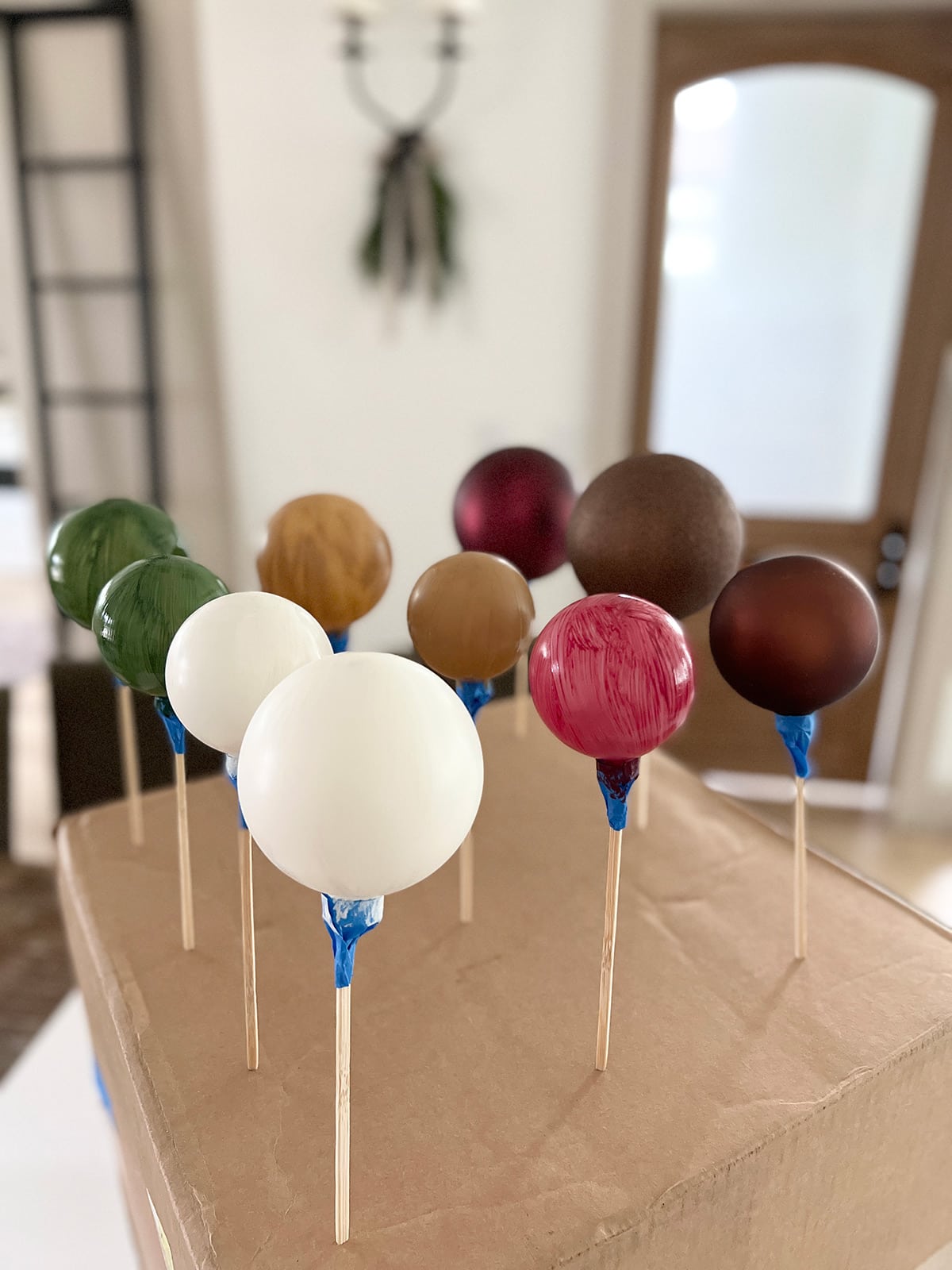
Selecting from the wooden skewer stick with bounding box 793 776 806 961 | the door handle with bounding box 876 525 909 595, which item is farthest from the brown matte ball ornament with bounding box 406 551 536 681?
the door handle with bounding box 876 525 909 595

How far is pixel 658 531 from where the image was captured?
0.70m

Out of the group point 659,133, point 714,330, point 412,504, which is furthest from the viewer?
point 412,504

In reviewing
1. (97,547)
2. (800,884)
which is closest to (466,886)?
(800,884)

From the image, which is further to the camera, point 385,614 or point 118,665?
point 385,614

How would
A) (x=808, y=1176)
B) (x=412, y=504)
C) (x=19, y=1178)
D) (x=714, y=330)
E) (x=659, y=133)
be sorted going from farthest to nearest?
1. (x=412, y=504)
2. (x=714, y=330)
3. (x=659, y=133)
4. (x=19, y=1178)
5. (x=808, y=1176)

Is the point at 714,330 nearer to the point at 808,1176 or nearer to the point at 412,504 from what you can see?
the point at 412,504

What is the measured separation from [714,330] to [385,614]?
1.22 metres

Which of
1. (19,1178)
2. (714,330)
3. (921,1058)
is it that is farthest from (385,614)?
(921,1058)

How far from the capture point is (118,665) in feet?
2.10

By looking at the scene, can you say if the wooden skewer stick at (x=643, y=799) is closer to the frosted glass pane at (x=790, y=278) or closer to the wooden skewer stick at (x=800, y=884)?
the wooden skewer stick at (x=800, y=884)

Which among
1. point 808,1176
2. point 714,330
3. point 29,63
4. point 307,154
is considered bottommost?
point 808,1176

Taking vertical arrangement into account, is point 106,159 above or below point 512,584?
above

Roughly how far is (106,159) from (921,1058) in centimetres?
292

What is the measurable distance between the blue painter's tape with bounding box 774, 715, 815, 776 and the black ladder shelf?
2.45m
